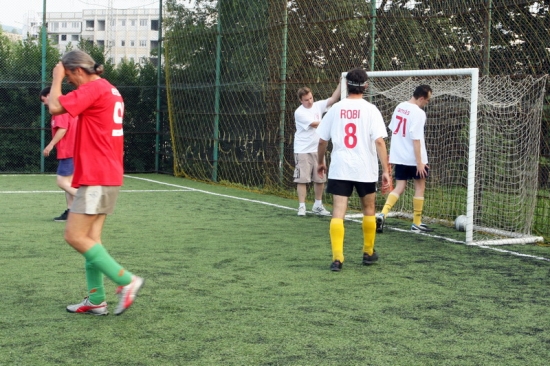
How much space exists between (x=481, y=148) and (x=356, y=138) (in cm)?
363

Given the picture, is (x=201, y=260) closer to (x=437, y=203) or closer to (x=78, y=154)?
→ (x=78, y=154)

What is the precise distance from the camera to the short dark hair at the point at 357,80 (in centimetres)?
670

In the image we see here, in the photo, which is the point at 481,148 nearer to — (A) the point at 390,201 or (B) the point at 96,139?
(A) the point at 390,201

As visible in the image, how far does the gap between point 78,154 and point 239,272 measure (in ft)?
6.88

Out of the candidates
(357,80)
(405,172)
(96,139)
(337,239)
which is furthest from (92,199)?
(405,172)

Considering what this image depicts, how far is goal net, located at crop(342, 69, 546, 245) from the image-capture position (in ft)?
29.6

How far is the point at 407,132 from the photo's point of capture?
913 cm

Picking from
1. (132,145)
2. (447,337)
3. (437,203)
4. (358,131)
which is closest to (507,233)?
(437,203)

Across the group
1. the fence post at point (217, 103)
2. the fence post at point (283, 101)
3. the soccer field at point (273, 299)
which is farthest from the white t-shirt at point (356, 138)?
the fence post at point (217, 103)

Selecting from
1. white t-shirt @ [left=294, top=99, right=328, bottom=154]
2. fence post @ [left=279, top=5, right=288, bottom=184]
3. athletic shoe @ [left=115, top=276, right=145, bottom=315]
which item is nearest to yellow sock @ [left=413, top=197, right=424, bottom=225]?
white t-shirt @ [left=294, top=99, right=328, bottom=154]

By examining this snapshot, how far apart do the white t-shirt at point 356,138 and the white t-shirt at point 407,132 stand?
2.24m

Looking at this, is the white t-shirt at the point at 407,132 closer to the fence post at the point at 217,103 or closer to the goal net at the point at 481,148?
the goal net at the point at 481,148

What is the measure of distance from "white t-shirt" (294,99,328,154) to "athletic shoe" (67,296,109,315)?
6.00 metres

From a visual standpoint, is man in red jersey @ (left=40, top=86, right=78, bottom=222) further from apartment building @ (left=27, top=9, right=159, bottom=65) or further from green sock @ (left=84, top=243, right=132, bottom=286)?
apartment building @ (left=27, top=9, right=159, bottom=65)
